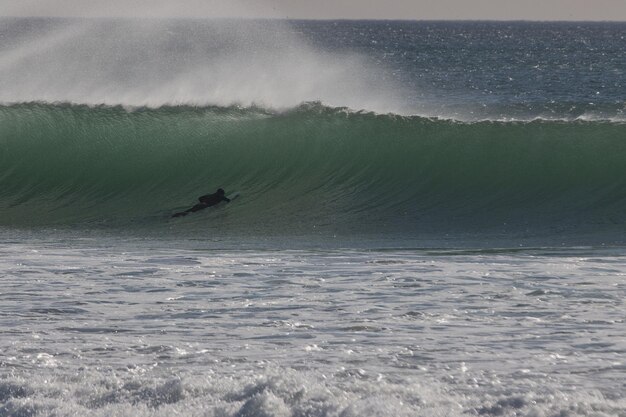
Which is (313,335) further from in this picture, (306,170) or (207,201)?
(306,170)

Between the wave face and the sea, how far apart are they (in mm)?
47

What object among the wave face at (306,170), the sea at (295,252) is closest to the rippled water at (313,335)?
the sea at (295,252)

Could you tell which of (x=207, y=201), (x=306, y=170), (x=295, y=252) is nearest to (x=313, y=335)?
(x=295, y=252)

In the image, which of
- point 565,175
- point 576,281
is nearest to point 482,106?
point 565,175

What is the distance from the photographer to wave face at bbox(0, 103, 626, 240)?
12.8 meters

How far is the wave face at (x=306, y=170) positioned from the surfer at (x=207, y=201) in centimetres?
13

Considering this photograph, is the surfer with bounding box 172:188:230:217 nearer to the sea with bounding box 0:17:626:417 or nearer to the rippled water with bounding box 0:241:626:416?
the sea with bounding box 0:17:626:417

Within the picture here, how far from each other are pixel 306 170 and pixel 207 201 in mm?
2338

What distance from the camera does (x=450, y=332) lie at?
684 centimetres

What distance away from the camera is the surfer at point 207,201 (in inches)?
510

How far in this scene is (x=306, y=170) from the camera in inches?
597

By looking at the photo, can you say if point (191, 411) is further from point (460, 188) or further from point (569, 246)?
point (460, 188)

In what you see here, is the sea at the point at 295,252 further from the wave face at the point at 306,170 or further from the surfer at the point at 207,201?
the surfer at the point at 207,201

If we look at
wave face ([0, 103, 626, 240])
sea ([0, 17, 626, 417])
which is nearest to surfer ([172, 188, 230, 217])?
wave face ([0, 103, 626, 240])
